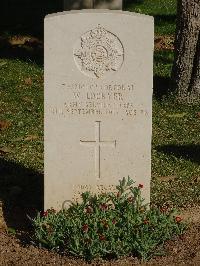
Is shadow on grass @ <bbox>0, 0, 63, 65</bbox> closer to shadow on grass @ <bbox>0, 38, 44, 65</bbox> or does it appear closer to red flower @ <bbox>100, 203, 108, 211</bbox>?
shadow on grass @ <bbox>0, 38, 44, 65</bbox>

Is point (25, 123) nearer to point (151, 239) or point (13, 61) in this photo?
point (13, 61)

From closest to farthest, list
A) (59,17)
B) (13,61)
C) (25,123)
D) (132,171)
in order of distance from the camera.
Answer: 1. (59,17)
2. (132,171)
3. (25,123)
4. (13,61)

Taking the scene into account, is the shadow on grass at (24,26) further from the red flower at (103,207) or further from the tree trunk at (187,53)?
the red flower at (103,207)

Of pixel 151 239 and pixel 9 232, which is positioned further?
pixel 9 232

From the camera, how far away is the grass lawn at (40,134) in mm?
7062

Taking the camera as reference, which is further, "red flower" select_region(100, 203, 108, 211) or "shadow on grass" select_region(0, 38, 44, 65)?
"shadow on grass" select_region(0, 38, 44, 65)

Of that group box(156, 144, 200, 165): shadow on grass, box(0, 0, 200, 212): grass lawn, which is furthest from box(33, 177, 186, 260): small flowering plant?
box(156, 144, 200, 165): shadow on grass

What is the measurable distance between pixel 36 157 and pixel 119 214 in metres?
2.14

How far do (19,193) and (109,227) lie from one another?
57.5 inches

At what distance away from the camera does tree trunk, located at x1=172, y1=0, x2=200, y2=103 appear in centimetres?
898

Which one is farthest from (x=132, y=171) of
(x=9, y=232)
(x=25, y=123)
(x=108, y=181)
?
(x=25, y=123)

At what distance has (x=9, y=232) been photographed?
6098 millimetres

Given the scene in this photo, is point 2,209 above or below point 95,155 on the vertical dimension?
below

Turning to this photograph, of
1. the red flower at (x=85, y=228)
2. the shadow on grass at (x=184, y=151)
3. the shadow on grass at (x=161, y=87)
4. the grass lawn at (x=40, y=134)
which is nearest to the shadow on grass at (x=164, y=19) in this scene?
the grass lawn at (x=40, y=134)
